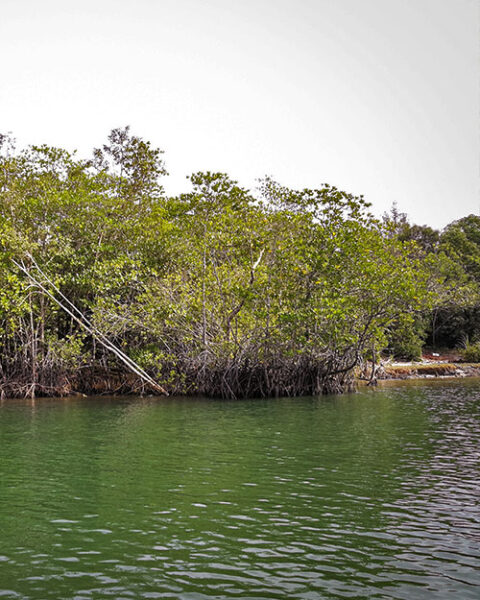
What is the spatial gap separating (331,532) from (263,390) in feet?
65.0

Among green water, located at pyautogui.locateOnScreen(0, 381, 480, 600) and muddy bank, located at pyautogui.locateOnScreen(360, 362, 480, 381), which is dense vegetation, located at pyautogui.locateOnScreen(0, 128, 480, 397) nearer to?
green water, located at pyautogui.locateOnScreen(0, 381, 480, 600)

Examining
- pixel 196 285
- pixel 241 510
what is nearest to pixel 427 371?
pixel 196 285

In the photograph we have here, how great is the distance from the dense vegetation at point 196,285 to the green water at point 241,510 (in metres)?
8.88

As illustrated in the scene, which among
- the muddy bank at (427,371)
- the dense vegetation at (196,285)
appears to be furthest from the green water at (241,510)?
the muddy bank at (427,371)

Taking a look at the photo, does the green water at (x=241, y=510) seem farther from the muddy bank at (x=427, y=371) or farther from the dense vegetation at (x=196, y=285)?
the muddy bank at (x=427, y=371)

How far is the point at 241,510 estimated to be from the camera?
29.6 ft

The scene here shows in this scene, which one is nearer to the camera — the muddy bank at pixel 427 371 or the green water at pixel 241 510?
the green water at pixel 241 510

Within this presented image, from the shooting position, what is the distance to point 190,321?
1081 inches

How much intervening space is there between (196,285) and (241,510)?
769 inches

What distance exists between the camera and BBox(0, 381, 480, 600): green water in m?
6.39

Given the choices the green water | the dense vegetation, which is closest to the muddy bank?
the dense vegetation

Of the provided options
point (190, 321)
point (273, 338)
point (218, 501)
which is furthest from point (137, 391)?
point (218, 501)

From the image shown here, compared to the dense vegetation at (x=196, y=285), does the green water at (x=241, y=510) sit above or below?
below

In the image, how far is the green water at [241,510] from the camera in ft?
21.0
